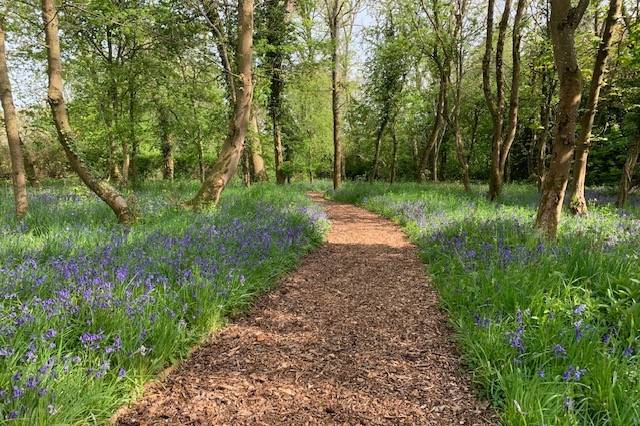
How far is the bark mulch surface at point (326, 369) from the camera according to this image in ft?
8.34

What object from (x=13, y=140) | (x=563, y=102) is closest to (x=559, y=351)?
(x=563, y=102)

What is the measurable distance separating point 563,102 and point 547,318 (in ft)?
11.1

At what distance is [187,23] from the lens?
1031 cm

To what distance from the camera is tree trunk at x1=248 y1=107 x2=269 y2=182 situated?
595 inches

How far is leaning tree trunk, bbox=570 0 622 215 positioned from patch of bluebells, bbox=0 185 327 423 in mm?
6765

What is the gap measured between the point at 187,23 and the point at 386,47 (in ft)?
31.9

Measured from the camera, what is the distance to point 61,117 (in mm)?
6328

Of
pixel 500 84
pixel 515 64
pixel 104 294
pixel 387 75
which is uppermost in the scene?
pixel 387 75

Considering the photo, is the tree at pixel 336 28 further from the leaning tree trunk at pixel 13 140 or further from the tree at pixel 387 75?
the leaning tree trunk at pixel 13 140

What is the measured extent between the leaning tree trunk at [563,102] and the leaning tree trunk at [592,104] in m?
3.25

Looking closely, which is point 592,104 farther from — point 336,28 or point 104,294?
point 336,28

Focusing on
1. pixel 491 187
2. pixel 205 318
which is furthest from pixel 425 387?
pixel 491 187

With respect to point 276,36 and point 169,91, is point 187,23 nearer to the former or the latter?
point 169,91

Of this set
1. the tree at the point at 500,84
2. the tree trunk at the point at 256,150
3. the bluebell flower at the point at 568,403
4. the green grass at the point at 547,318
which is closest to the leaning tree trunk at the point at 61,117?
the green grass at the point at 547,318
